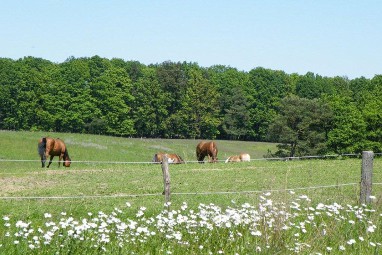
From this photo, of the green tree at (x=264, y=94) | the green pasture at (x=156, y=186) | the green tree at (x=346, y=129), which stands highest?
the green tree at (x=264, y=94)

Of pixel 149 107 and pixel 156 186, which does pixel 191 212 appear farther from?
pixel 149 107

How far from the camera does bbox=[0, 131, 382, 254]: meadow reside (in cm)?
830

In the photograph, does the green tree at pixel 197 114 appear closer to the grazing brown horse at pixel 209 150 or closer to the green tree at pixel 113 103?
the green tree at pixel 113 103

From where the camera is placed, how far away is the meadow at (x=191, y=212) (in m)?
8.30

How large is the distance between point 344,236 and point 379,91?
69.0m

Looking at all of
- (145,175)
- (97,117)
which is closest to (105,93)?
(97,117)

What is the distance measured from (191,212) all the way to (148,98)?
291 feet

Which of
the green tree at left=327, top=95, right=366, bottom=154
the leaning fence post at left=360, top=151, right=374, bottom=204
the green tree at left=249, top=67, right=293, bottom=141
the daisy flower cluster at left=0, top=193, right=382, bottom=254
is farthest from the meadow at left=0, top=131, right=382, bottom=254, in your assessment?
Answer: the green tree at left=249, top=67, right=293, bottom=141

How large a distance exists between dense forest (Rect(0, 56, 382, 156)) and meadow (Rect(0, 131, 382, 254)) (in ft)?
162

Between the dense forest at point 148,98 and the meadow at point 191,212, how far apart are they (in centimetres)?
4924

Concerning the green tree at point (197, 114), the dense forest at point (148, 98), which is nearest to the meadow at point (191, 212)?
the dense forest at point (148, 98)

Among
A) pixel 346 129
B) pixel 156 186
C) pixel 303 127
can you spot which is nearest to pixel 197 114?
pixel 303 127

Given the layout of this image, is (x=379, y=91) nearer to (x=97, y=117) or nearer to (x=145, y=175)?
(x=97, y=117)

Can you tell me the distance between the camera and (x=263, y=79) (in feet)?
368
